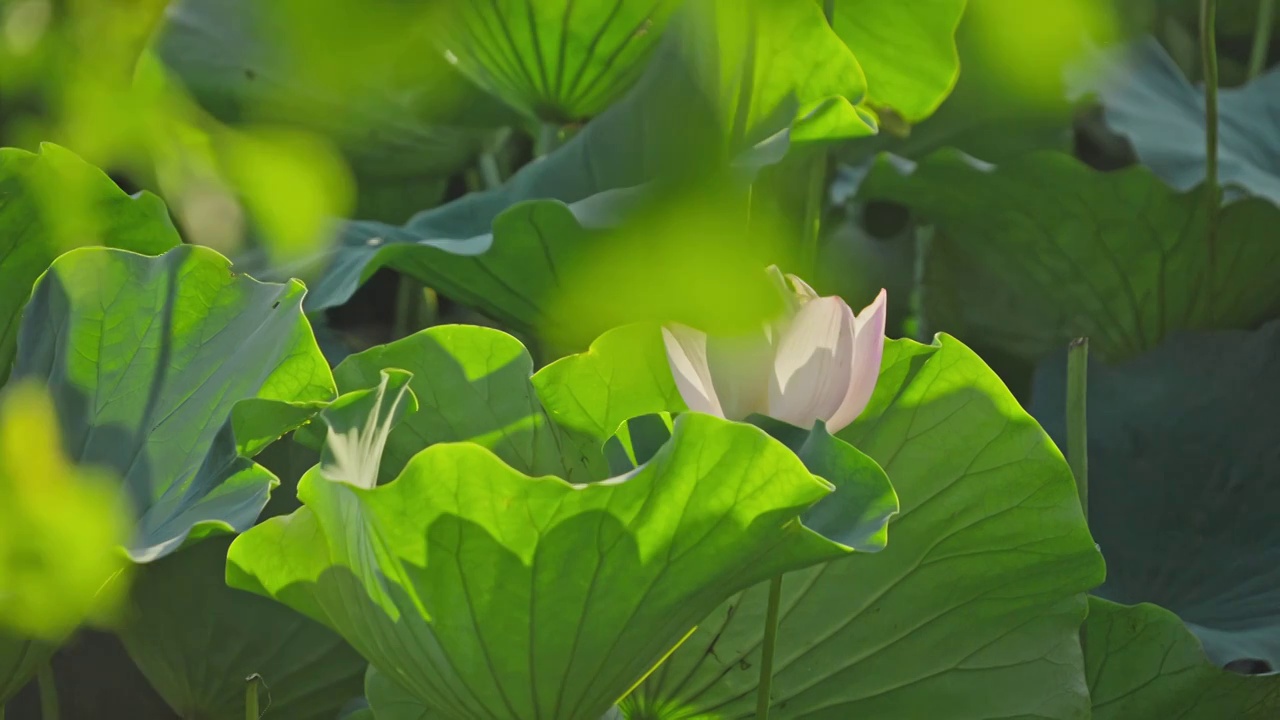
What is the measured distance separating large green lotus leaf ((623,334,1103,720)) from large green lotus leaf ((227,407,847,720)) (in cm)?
15

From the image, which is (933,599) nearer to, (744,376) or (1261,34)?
(744,376)

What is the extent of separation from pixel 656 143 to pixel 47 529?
65 centimetres

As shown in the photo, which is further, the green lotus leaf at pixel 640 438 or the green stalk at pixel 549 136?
the green stalk at pixel 549 136

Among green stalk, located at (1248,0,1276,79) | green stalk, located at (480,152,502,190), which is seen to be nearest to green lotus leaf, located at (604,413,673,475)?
green stalk, located at (480,152,502,190)

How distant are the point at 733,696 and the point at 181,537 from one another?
13.2 inches

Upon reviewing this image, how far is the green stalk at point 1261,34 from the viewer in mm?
1610

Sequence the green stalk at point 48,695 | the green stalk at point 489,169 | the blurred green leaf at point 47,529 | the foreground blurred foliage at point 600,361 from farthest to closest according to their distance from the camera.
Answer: the green stalk at point 489,169 < the green stalk at point 48,695 < the foreground blurred foliage at point 600,361 < the blurred green leaf at point 47,529

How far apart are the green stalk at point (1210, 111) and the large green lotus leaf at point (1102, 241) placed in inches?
0.5

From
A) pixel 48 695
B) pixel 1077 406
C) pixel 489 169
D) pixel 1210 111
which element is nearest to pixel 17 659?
pixel 48 695

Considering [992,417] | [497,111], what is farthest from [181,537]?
[497,111]

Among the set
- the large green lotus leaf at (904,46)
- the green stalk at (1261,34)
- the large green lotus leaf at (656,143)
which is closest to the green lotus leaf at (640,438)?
the large green lotus leaf at (656,143)

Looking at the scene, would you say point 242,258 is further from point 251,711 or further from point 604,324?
point 251,711

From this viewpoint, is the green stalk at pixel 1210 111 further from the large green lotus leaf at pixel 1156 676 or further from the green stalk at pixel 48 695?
the green stalk at pixel 48 695

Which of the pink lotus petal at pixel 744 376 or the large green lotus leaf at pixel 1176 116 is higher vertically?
the pink lotus petal at pixel 744 376
